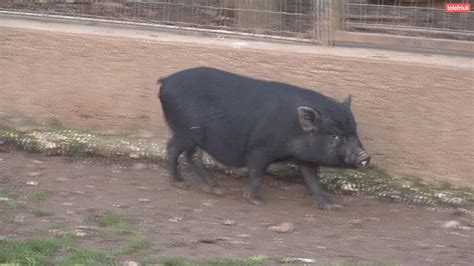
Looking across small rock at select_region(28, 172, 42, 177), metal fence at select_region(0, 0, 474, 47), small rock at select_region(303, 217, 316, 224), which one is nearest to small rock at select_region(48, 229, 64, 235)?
small rock at select_region(28, 172, 42, 177)

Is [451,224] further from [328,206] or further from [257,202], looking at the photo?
[257,202]

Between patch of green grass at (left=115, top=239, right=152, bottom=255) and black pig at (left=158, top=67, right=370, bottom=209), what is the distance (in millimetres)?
1450

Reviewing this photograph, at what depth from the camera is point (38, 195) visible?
655 centimetres

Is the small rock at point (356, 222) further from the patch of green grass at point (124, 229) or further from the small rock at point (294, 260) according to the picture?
the patch of green grass at point (124, 229)

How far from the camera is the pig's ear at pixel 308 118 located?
655 centimetres

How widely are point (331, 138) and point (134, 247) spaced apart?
1.80 m

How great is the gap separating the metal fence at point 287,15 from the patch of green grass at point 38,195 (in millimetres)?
1814

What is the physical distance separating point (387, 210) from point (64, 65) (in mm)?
2709

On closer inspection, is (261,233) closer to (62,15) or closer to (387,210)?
(387,210)

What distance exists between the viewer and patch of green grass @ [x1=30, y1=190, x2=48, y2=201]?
6500 mm

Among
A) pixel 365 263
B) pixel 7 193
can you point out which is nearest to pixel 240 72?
pixel 7 193

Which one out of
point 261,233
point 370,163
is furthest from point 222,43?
point 261,233

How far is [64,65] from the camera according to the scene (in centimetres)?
772

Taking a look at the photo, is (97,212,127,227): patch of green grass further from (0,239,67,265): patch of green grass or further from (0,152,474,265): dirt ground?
(0,239,67,265): patch of green grass
